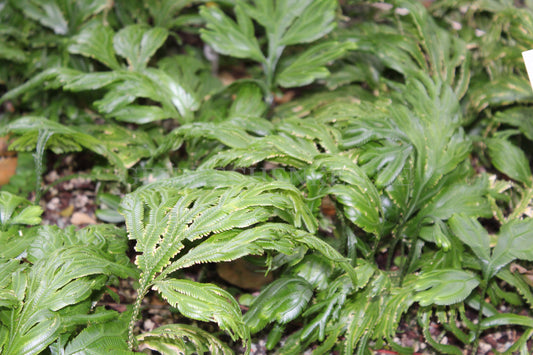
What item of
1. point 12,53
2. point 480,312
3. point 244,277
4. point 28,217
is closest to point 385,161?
point 480,312

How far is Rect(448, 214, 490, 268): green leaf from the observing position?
5.62 ft

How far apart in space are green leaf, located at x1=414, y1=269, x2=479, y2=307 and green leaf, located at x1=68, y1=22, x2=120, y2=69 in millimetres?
1550

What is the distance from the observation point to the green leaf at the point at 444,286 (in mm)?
1594

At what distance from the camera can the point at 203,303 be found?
4.45 ft

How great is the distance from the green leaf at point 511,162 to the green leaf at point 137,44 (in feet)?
5.06

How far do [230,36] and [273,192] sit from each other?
967 millimetres

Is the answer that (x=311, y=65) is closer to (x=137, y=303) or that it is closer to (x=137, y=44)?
(x=137, y=44)

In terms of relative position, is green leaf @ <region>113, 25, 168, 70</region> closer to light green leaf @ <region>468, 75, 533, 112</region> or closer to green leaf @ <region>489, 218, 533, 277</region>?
light green leaf @ <region>468, 75, 533, 112</region>

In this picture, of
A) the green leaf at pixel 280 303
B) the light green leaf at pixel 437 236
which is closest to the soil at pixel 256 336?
the green leaf at pixel 280 303

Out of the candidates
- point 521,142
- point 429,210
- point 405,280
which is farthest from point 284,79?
point 521,142

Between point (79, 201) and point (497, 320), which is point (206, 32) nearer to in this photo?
point (79, 201)

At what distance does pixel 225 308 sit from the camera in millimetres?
1365

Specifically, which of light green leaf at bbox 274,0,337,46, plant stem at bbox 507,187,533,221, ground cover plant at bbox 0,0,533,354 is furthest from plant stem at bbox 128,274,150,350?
plant stem at bbox 507,187,533,221

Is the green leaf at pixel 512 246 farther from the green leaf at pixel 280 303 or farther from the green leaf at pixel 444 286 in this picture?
the green leaf at pixel 280 303
